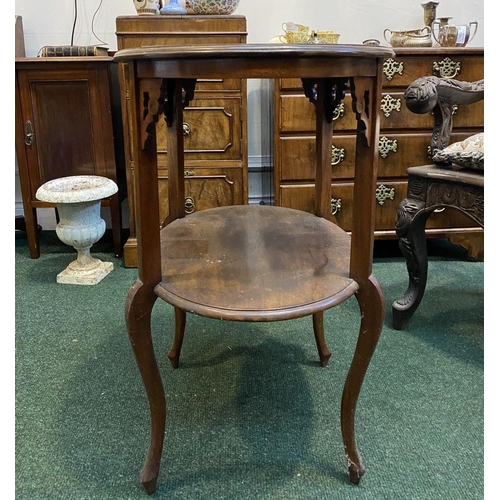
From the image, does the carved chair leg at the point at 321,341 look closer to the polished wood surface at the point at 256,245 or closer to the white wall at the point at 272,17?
the polished wood surface at the point at 256,245

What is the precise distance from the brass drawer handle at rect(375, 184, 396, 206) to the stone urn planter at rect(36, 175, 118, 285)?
4.08ft

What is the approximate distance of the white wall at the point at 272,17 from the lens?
2.67 m

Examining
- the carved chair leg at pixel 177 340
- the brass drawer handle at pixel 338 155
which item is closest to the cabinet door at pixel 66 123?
the brass drawer handle at pixel 338 155

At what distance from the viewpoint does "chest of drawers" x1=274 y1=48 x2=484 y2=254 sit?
220 cm

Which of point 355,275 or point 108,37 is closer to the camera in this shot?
point 355,275

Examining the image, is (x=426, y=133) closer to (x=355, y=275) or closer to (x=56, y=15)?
(x=355, y=275)

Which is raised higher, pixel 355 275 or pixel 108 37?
pixel 108 37

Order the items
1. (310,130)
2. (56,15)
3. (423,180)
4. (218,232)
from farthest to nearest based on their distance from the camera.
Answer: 1. (56,15)
2. (310,130)
3. (423,180)
4. (218,232)

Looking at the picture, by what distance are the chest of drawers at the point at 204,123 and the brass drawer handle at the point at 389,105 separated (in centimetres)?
62

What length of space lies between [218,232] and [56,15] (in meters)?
2.00

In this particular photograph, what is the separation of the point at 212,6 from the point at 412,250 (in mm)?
1379

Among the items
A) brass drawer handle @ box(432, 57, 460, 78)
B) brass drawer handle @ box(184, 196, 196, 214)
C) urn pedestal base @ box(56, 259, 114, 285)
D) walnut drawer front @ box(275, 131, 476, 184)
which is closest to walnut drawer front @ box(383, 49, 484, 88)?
brass drawer handle @ box(432, 57, 460, 78)

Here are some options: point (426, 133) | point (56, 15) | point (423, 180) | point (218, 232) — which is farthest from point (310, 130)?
point (56, 15)

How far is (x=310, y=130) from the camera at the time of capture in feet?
7.39
